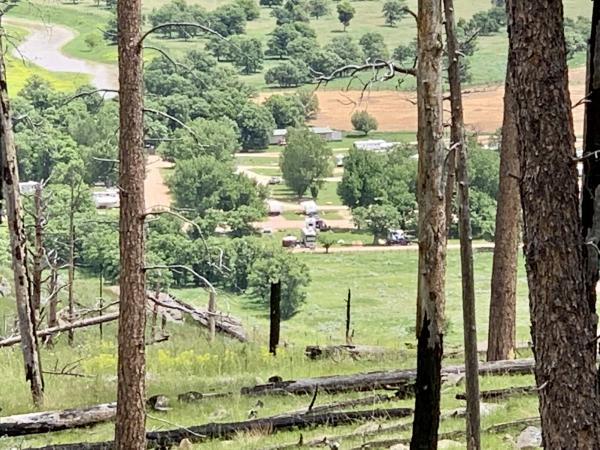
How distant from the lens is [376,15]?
68562mm

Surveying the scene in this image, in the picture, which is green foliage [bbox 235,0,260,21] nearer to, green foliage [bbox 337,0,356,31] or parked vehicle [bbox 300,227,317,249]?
green foliage [bbox 337,0,356,31]

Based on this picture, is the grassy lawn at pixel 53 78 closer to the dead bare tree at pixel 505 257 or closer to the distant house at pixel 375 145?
the distant house at pixel 375 145

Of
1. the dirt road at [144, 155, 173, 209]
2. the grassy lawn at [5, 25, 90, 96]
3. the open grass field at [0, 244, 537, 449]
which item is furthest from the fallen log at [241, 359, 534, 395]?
the grassy lawn at [5, 25, 90, 96]

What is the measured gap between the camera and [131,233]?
273 inches

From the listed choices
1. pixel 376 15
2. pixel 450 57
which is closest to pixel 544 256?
pixel 450 57

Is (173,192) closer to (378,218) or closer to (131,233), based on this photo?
(378,218)

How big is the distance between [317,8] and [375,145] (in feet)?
80.6

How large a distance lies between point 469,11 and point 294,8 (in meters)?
22.6

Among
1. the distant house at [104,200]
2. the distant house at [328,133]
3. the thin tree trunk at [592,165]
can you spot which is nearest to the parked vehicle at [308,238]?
the distant house at [328,133]

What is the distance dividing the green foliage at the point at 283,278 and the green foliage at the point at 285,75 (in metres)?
18.9

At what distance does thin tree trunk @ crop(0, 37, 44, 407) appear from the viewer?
369 inches

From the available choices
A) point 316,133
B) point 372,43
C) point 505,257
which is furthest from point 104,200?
point 372,43

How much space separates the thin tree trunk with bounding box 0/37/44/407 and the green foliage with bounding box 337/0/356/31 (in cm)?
5829

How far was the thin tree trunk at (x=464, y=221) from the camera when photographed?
242 inches
